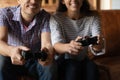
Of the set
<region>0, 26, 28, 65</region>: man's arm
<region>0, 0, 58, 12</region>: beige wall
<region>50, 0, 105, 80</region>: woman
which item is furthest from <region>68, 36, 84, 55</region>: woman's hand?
<region>0, 0, 58, 12</region>: beige wall

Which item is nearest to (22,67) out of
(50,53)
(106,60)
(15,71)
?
(15,71)

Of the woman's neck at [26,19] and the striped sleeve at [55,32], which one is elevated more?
the woman's neck at [26,19]

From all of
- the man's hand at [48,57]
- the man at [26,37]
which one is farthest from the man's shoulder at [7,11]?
the man's hand at [48,57]

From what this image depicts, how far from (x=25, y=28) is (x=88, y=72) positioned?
444mm

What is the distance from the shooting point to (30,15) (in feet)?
5.07

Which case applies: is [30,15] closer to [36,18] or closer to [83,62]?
[36,18]

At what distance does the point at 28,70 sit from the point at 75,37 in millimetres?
352

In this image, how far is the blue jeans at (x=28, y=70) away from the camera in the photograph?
1.39 meters

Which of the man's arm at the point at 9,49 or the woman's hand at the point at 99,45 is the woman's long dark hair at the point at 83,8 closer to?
the woman's hand at the point at 99,45

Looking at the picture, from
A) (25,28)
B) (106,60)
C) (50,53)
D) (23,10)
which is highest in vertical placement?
(23,10)

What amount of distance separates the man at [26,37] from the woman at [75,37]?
0.07 meters

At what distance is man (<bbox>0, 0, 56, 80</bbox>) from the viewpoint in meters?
1.40

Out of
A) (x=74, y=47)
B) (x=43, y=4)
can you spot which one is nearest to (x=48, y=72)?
(x=74, y=47)

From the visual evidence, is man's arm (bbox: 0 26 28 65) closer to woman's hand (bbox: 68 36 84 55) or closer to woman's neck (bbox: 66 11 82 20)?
woman's hand (bbox: 68 36 84 55)
